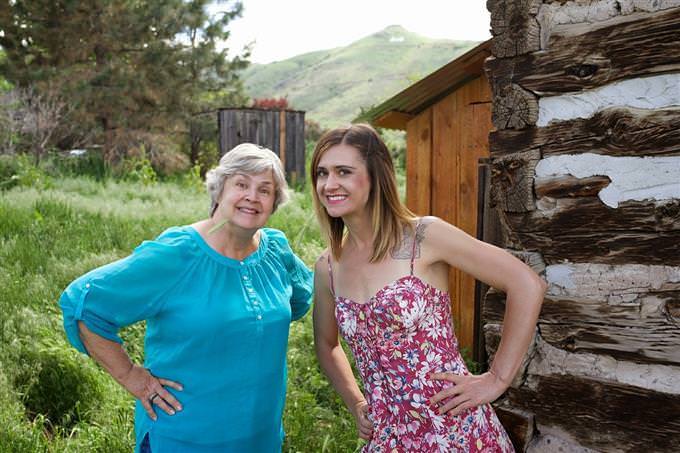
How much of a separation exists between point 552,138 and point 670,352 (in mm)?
871

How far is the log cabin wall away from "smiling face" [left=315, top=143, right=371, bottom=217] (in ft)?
2.12

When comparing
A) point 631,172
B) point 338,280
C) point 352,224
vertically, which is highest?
point 631,172

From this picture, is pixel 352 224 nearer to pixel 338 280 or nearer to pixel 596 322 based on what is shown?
pixel 338 280

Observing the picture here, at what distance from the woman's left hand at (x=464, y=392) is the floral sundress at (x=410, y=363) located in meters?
0.03

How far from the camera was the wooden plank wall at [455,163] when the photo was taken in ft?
15.9

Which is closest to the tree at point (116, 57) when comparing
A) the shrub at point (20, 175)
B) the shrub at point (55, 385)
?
the shrub at point (20, 175)

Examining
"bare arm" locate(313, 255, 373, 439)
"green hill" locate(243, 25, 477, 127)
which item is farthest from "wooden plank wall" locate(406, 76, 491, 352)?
"green hill" locate(243, 25, 477, 127)

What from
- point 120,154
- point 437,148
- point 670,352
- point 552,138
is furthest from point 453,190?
point 120,154

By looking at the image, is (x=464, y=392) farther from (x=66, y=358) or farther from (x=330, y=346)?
(x=66, y=358)

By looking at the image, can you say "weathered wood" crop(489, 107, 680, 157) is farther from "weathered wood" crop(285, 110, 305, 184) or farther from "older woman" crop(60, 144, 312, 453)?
"weathered wood" crop(285, 110, 305, 184)

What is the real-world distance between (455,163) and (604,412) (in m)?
2.90

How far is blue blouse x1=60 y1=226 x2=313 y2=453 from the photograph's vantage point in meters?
2.29

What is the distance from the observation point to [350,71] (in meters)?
61.4

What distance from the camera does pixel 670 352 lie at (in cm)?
218
